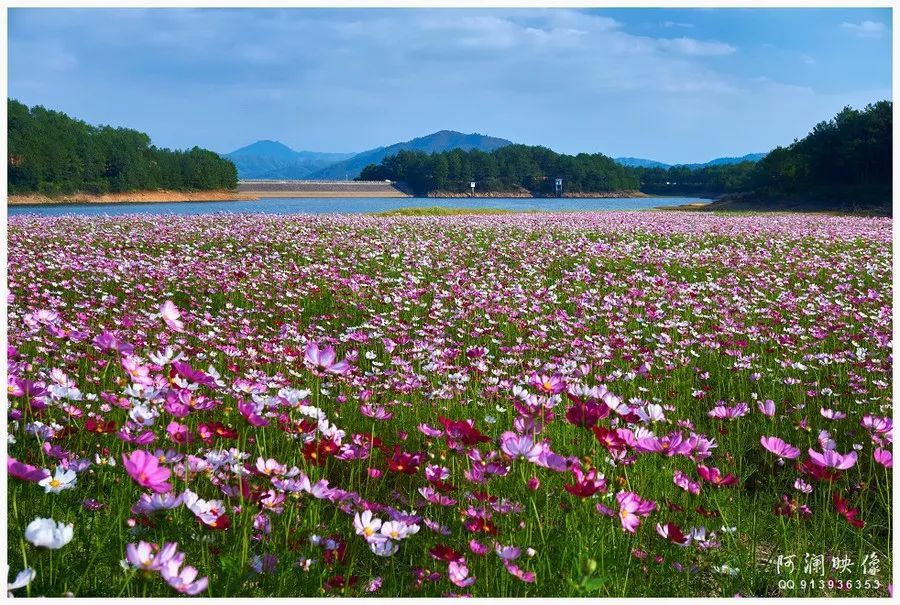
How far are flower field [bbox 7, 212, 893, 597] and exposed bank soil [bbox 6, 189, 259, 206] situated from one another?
210ft

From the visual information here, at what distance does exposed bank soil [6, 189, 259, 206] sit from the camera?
67375mm

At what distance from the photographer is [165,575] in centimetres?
135

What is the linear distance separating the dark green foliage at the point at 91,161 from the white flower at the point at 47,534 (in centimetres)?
7210

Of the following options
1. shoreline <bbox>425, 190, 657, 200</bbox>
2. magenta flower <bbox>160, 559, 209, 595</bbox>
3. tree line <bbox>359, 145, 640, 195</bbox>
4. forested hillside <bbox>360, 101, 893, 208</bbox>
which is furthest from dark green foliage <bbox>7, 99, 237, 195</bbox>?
magenta flower <bbox>160, 559, 209, 595</bbox>

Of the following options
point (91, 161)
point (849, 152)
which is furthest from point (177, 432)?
point (91, 161)

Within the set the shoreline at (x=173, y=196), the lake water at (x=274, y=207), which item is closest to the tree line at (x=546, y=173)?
the shoreline at (x=173, y=196)

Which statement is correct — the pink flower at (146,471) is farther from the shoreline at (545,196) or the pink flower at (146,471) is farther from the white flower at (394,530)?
the shoreline at (545,196)

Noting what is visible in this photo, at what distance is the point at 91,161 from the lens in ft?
276

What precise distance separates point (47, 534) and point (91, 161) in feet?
310

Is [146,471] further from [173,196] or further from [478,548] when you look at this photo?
[173,196]

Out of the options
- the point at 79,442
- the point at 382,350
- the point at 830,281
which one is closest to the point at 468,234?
the point at 830,281

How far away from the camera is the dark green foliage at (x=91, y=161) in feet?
236

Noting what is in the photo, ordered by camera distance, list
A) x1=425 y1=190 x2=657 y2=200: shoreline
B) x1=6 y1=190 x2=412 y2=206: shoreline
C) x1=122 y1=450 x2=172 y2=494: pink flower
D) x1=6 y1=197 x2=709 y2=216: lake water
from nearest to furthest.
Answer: x1=122 y1=450 x2=172 y2=494: pink flower → x1=6 y1=197 x2=709 y2=216: lake water → x1=6 y1=190 x2=412 y2=206: shoreline → x1=425 y1=190 x2=657 y2=200: shoreline

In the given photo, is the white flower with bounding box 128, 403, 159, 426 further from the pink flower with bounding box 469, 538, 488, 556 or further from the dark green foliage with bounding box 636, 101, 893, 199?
the dark green foliage with bounding box 636, 101, 893, 199
